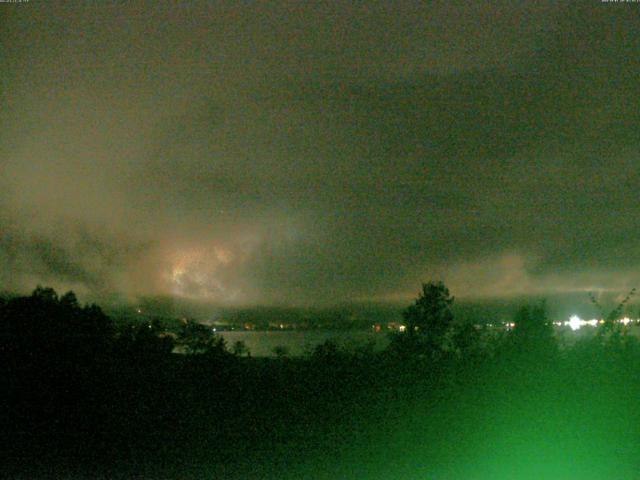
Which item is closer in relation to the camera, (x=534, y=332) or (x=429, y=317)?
(x=534, y=332)

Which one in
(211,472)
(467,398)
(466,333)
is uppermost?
(466,333)

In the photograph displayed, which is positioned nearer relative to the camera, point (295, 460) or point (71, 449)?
point (295, 460)

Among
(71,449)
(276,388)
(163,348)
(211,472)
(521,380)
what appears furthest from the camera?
(163,348)

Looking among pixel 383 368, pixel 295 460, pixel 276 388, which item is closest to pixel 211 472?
pixel 295 460

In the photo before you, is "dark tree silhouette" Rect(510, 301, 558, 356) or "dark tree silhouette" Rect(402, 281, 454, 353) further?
"dark tree silhouette" Rect(402, 281, 454, 353)

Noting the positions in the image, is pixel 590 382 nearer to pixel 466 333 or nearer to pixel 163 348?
pixel 466 333

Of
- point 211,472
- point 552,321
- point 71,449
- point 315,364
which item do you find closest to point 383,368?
point 315,364

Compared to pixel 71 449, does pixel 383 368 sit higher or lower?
higher

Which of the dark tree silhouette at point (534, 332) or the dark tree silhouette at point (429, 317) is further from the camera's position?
the dark tree silhouette at point (429, 317)

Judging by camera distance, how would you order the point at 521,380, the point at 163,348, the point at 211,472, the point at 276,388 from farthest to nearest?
the point at 163,348 < the point at 276,388 < the point at 521,380 < the point at 211,472
